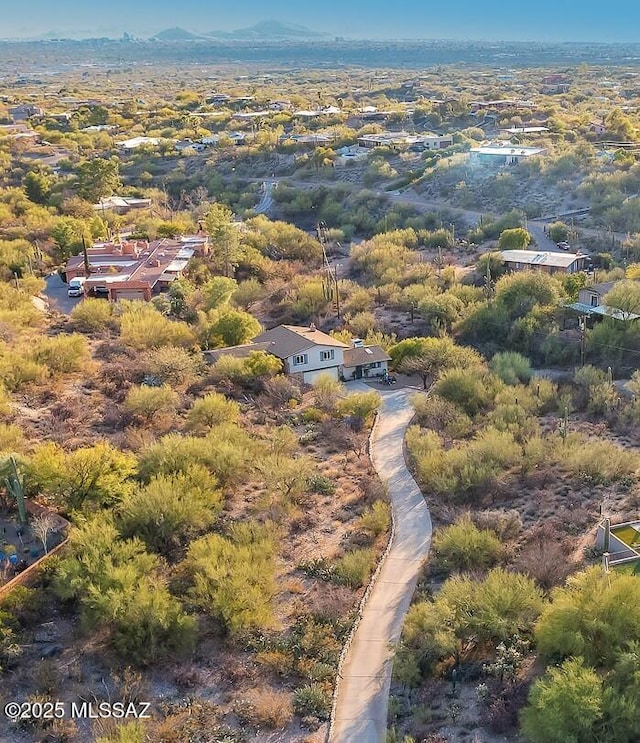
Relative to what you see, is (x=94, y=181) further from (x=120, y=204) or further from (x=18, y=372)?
(x=18, y=372)

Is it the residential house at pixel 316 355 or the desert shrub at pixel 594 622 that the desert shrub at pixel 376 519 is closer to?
the desert shrub at pixel 594 622

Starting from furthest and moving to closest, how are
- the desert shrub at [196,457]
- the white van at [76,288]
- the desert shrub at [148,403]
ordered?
the white van at [76,288] < the desert shrub at [148,403] < the desert shrub at [196,457]

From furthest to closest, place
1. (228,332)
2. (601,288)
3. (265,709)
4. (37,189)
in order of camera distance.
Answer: (37,189) < (601,288) < (228,332) < (265,709)

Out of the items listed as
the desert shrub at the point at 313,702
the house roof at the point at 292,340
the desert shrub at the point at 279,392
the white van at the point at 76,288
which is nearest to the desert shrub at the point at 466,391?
the desert shrub at the point at 279,392

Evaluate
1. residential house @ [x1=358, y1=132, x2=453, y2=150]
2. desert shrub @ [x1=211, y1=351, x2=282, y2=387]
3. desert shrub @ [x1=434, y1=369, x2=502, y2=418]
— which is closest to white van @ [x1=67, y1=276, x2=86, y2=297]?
desert shrub @ [x1=211, y1=351, x2=282, y2=387]

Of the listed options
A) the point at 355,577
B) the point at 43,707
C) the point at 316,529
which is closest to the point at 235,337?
the point at 316,529

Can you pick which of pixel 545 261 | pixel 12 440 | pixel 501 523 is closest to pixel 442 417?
pixel 501 523

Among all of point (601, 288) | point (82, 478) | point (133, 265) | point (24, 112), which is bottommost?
point (82, 478)
